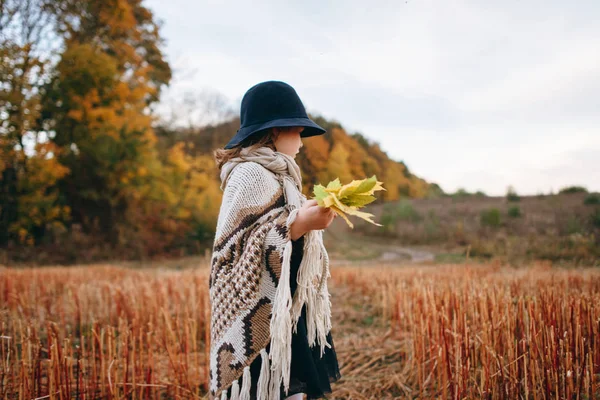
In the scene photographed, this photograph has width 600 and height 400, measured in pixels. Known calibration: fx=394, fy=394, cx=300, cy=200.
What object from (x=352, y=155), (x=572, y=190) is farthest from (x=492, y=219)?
(x=572, y=190)

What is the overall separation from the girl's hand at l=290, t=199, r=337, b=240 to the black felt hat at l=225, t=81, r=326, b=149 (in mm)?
476

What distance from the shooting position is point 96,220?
640 inches

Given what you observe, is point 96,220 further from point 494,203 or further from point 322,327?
point 494,203

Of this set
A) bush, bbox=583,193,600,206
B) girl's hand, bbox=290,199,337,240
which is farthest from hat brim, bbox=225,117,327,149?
bush, bbox=583,193,600,206

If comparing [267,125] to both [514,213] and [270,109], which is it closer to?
[270,109]

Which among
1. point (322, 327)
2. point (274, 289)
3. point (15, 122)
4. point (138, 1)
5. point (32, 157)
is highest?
point (138, 1)

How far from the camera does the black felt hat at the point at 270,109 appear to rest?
188 centimetres

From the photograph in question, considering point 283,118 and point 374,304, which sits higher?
point 283,118

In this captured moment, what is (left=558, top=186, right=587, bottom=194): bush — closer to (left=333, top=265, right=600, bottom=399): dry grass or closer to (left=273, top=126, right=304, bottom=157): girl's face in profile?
(left=333, top=265, right=600, bottom=399): dry grass

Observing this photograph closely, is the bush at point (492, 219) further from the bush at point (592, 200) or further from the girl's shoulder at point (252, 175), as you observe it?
A: the girl's shoulder at point (252, 175)

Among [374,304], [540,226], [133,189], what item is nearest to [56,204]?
[133,189]

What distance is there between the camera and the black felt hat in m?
1.88

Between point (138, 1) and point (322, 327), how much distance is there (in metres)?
24.2

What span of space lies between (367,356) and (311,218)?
2.62 metres
